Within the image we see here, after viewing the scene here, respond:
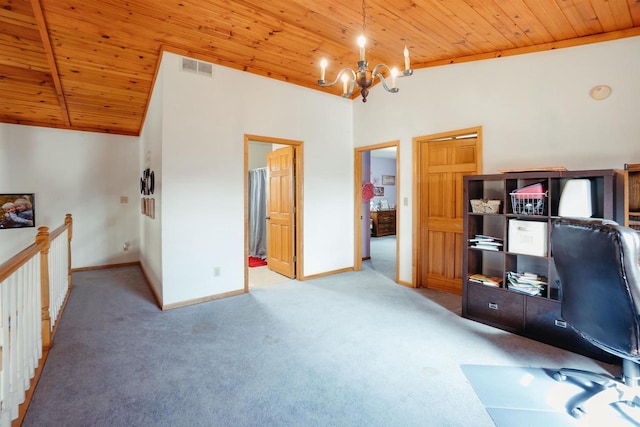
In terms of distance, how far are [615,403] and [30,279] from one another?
12.4ft

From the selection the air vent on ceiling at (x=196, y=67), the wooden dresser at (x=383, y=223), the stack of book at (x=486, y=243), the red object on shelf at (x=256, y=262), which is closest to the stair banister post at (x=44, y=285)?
the air vent on ceiling at (x=196, y=67)

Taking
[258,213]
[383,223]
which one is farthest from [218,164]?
[383,223]

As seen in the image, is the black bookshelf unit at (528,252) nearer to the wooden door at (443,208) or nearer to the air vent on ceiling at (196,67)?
the wooden door at (443,208)

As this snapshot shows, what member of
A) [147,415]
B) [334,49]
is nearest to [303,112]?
[334,49]

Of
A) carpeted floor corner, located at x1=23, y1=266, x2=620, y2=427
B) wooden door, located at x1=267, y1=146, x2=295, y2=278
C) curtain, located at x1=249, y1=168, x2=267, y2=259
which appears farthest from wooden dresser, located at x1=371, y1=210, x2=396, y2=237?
carpeted floor corner, located at x1=23, y1=266, x2=620, y2=427

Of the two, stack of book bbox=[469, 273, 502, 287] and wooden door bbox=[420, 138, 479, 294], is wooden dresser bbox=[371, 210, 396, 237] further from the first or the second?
stack of book bbox=[469, 273, 502, 287]

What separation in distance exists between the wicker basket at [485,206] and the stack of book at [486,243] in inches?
10.8

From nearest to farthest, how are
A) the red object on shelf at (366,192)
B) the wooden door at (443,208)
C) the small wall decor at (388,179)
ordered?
the wooden door at (443,208) < the red object on shelf at (366,192) < the small wall decor at (388,179)

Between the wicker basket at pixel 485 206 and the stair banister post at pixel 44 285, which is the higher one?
the wicker basket at pixel 485 206

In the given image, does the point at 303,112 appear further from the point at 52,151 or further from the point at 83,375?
the point at 52,151

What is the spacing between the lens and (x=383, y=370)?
221 cm

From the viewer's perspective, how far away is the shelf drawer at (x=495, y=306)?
2762 millimetres

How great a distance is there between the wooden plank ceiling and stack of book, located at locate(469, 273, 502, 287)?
7.51 feet

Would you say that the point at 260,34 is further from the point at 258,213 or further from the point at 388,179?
the point at 388,179
